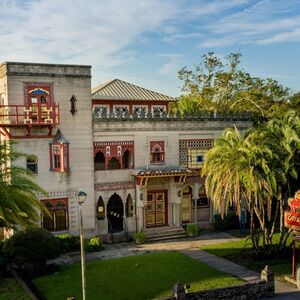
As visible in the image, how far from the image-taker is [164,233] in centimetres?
2939

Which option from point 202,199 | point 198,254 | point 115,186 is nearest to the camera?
point 198,254

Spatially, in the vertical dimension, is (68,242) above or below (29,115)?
below

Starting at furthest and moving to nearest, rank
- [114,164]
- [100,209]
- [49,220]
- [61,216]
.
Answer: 1. [114,164]
2. [100,209]
3. [61,216]
4. [49,220]

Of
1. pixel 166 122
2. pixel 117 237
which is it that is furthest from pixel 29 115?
pixel 117 237

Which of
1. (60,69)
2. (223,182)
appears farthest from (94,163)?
(223,182)

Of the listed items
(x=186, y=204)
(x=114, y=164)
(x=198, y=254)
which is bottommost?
(x=198, y=254)

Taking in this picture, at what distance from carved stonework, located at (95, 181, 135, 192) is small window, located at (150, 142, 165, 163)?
7.30 feet

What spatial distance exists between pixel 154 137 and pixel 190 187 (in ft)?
15.2

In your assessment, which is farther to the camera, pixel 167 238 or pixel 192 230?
pixel 192 230

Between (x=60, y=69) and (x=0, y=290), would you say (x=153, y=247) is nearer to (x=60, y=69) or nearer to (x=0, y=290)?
(x=0, y=290)

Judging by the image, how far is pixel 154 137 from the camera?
2953 cm

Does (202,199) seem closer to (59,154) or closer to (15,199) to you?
(59,154)

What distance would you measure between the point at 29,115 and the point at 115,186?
728 centimetres

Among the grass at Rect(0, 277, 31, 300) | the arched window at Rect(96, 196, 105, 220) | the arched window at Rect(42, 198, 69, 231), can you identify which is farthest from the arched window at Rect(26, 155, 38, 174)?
the grass at Rect(0, 277, 31, 300)
